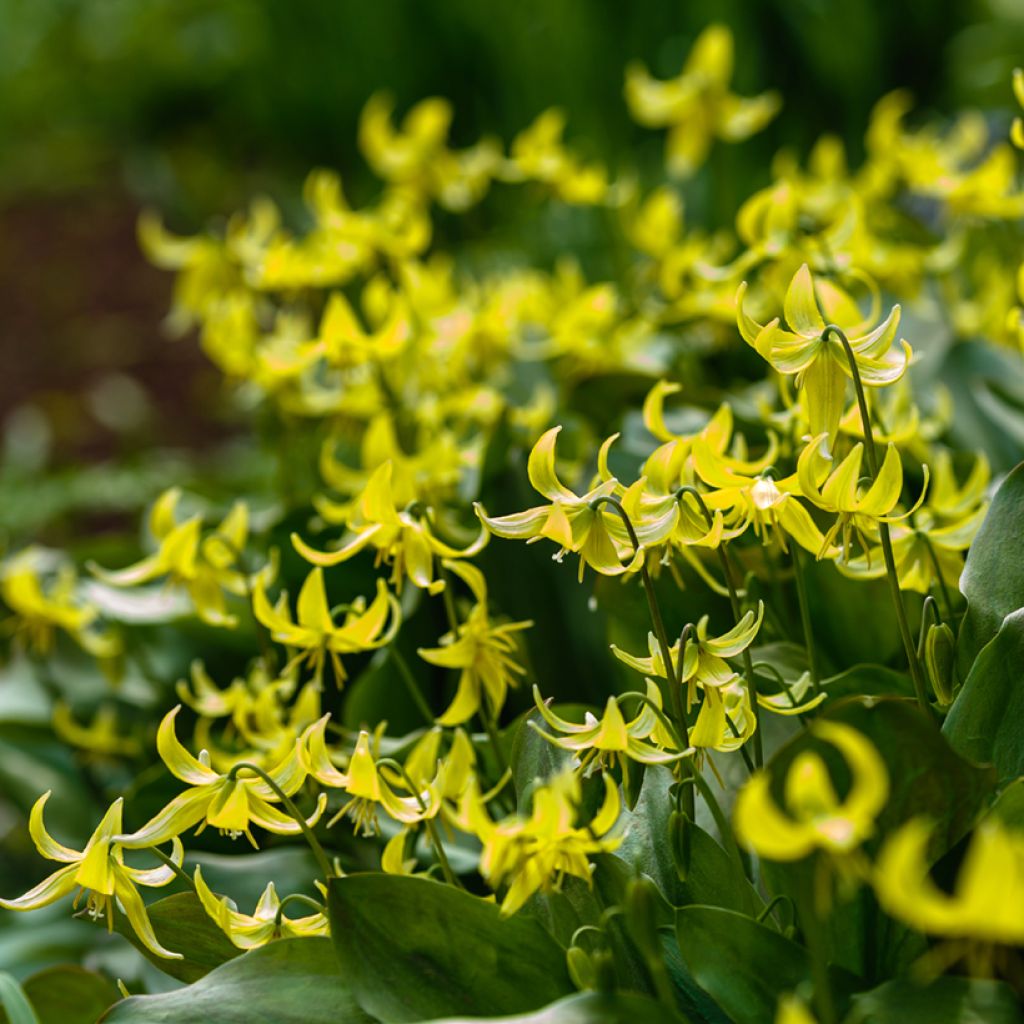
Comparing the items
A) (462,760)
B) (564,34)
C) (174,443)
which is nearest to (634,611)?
(462,760)

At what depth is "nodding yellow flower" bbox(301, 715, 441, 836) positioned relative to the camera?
109 cm

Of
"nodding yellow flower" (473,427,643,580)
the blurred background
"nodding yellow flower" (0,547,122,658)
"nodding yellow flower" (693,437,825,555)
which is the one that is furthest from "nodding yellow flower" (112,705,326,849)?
the blurred background

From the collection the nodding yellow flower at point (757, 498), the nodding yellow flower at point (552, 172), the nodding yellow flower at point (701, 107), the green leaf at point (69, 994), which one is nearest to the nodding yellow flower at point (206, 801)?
the nodding yellow flower at point (757, 498)

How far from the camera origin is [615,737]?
40.3 inches

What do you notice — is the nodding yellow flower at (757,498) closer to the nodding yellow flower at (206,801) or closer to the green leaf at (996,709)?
the green leaf at (996,709)

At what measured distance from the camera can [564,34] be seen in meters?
4.02

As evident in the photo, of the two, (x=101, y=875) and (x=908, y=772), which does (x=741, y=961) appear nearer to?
(x=908, y=772)

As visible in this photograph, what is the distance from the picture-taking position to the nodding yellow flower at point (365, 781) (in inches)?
42.9

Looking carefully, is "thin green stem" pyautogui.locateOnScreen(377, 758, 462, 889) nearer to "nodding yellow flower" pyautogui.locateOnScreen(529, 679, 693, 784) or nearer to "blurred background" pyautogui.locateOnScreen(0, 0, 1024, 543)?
"nodding yellow flower" pyautogui.locateOnScreen(529, 679, 693, 784)

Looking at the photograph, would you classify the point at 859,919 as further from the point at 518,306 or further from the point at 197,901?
the point at 518,306

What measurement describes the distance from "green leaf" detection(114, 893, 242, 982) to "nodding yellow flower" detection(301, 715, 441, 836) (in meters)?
0.17

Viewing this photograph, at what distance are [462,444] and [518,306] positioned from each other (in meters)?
0.49

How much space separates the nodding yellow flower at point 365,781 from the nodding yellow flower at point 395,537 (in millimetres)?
154

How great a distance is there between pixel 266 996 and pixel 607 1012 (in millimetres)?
315
